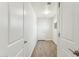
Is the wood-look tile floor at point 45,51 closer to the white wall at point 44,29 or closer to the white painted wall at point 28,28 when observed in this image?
the white painted wall at point 28,28

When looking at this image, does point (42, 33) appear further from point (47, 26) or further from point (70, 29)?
point (70, 29)

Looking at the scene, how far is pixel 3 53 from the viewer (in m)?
0.82

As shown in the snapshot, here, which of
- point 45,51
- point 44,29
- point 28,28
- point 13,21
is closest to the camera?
point 13,21

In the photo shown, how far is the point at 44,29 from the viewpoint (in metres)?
7.65

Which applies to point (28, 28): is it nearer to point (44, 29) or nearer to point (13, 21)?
point (13, 21)

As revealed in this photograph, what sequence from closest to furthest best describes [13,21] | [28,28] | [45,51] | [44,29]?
[13,21] → [28,28] → [45,51] → [44,29]

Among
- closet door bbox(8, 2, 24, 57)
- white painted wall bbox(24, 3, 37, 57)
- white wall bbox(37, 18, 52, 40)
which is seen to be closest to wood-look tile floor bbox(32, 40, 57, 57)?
white painted wall bbox(24, 3, 37, 57)

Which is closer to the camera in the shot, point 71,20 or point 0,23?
point 0,23

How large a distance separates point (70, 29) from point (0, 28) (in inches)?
29.6

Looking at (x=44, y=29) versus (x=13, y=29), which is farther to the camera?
(x=44, y=29)

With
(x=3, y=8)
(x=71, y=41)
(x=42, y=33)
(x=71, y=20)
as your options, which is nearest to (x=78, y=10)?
(x=71, y=20)

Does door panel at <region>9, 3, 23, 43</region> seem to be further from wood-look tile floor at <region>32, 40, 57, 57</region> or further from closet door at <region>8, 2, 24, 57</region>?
wood-look tile floor at <region>32, 40, 57, 57</region>

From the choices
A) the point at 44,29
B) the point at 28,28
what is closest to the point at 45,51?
the point at 28,28

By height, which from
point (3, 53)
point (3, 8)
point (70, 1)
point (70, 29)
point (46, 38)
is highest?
point (70, 1)
